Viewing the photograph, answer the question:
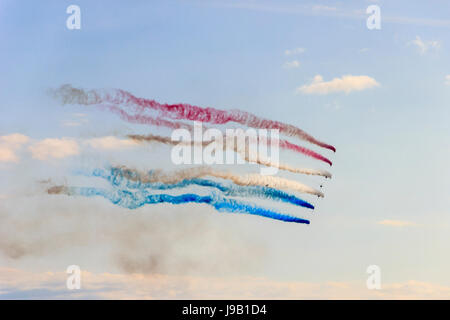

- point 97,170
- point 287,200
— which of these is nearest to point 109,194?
point 97,170

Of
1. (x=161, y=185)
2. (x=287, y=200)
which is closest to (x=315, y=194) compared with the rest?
(x=287, y=200)
